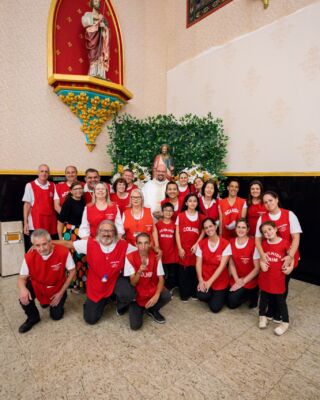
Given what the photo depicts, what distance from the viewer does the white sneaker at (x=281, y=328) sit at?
2110 mm

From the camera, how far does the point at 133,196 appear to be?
2619mm

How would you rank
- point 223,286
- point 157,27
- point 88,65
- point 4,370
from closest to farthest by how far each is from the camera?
point 4,370 < point 223,286 < point 88,65 < point 157,27

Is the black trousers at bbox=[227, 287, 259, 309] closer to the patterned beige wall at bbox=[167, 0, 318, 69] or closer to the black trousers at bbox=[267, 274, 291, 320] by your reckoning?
Result: the black trousers at bbox=[267, 274, 291, 320]

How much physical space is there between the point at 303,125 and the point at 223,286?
263 centimetres

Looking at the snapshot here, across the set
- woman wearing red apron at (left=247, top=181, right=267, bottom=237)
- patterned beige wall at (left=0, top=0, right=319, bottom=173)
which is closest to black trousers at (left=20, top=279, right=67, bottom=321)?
woman wearing red apron at (left=247, top=181, right=267, bottom=237)

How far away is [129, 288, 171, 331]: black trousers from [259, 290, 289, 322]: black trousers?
0.89m

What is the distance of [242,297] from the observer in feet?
8.29

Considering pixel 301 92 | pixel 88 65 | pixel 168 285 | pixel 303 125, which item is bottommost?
pixel 168 285

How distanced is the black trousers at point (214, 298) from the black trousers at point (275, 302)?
1.23 feet

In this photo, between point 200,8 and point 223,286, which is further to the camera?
point 200,8

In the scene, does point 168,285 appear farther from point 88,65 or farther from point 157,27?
point 157,27

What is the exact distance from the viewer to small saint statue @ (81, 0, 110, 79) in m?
4.25

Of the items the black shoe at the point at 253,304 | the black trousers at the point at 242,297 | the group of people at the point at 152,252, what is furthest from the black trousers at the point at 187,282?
the black shoe at the point at 253,304

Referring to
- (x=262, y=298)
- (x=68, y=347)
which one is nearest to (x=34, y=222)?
(x=68, y=347)
